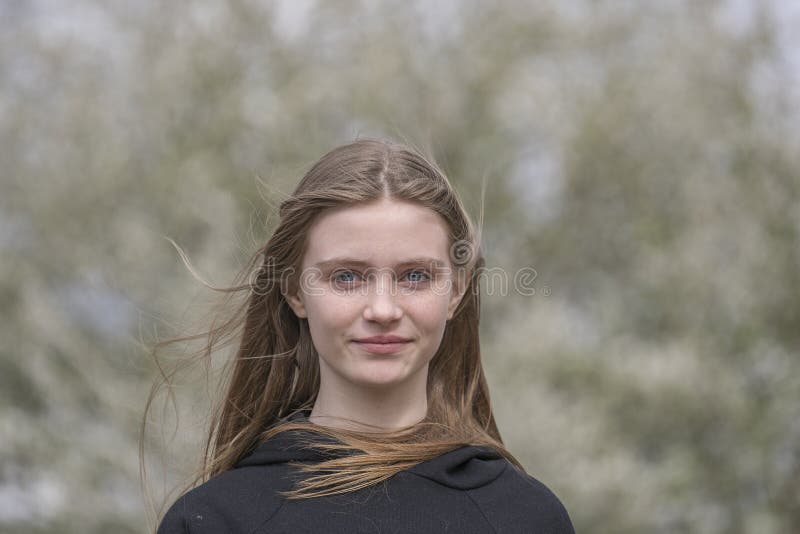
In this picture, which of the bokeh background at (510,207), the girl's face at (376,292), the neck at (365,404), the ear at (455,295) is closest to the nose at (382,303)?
the girl's face at (376,292)

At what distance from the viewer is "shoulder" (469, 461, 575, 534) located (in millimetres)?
2875

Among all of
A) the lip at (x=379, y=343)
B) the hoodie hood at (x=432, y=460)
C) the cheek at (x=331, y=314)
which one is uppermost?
the cheek at (x=331, y=314)

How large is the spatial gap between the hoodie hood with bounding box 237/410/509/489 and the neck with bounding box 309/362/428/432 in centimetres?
6

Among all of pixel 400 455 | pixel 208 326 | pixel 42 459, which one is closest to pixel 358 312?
pixel 400 455

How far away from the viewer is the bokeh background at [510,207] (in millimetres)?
12094

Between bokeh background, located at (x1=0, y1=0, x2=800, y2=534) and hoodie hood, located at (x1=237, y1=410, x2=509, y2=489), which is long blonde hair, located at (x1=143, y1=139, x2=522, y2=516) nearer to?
hoodie hood, located at (x1=237, y1=410, x2=509, y2=489)

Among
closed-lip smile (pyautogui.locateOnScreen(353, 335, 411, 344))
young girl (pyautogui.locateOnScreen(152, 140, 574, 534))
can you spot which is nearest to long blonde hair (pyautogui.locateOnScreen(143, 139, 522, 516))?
young girl (pyautogui.locateOnScreen(152, 140, 574, 534))

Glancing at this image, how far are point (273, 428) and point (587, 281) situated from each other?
12.2 metres

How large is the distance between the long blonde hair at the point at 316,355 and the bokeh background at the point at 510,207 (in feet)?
25.8

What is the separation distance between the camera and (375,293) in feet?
9.25

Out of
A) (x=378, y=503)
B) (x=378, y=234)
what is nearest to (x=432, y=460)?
(x=378, y=503)

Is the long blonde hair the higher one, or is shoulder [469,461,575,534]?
the long blonde hair

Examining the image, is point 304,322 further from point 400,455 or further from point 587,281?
point 587,281

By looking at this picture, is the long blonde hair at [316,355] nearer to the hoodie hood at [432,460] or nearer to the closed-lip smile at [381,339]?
the hoodie hood at [432,460]
